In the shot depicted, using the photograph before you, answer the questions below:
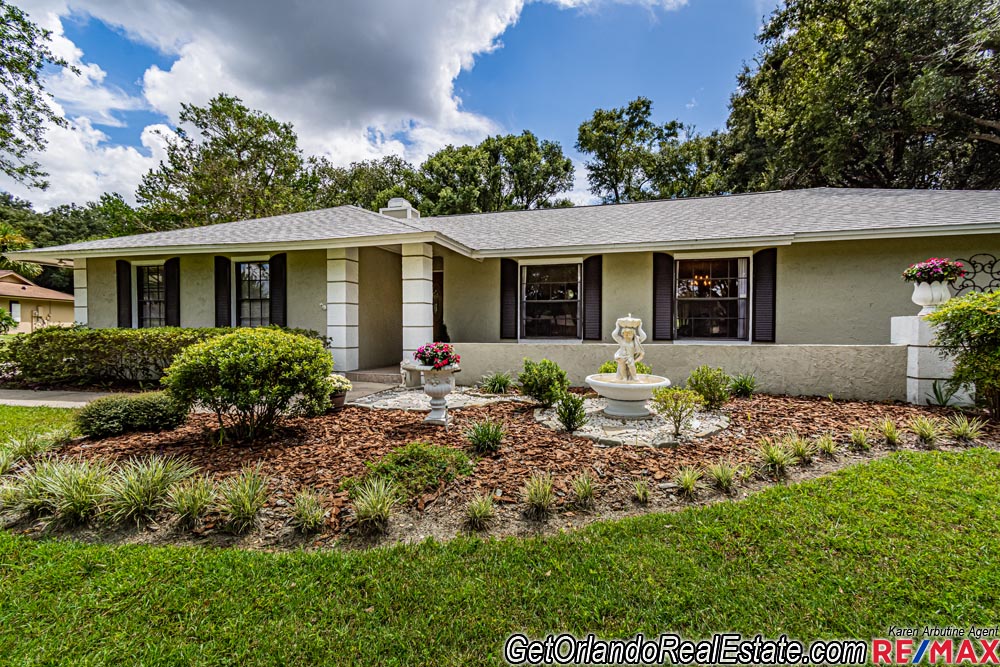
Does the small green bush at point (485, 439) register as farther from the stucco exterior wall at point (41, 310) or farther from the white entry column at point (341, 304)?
the stucco exterior wall at point (41, 310)

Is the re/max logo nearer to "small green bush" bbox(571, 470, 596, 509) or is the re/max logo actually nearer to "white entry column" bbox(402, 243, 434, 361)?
"small green bush" bbox(571, 470, 596, 509)

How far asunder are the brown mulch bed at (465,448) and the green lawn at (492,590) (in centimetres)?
53

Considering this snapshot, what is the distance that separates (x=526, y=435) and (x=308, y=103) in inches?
543

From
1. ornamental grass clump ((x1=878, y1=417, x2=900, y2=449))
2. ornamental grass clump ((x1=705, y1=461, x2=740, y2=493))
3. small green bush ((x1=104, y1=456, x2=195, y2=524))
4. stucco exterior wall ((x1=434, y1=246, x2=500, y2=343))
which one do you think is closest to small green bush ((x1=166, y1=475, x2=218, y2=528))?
small green bush ((x1=104, y1=456, x2=195, y2=524))

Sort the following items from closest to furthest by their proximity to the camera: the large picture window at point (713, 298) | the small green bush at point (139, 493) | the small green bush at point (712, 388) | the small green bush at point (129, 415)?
the small green bush at point (139, 493) < the small green bush at point (129, 415) < the small green bush at point (712, 388) < the large picture window at point (713, 298)

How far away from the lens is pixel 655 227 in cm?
965

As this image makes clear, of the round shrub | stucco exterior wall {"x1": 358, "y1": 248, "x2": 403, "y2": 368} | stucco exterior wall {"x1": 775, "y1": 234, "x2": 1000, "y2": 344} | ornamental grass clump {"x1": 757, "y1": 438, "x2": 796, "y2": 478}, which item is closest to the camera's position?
ornamental grass clump {"x1": 757, "y1": 438, "x2": 796, "y2": 478}

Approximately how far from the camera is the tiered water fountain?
5.52 m

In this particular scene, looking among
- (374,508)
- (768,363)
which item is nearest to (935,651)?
(374,508)

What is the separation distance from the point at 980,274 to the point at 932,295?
3.27 metres

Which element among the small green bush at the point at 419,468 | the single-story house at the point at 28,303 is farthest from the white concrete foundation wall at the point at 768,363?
the single-story house at the point at 28,303

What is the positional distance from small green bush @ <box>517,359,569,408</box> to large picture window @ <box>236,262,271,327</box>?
7.02m

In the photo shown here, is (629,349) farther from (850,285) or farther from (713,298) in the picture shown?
(850,285)

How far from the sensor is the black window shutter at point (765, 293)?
8578 millimetres
